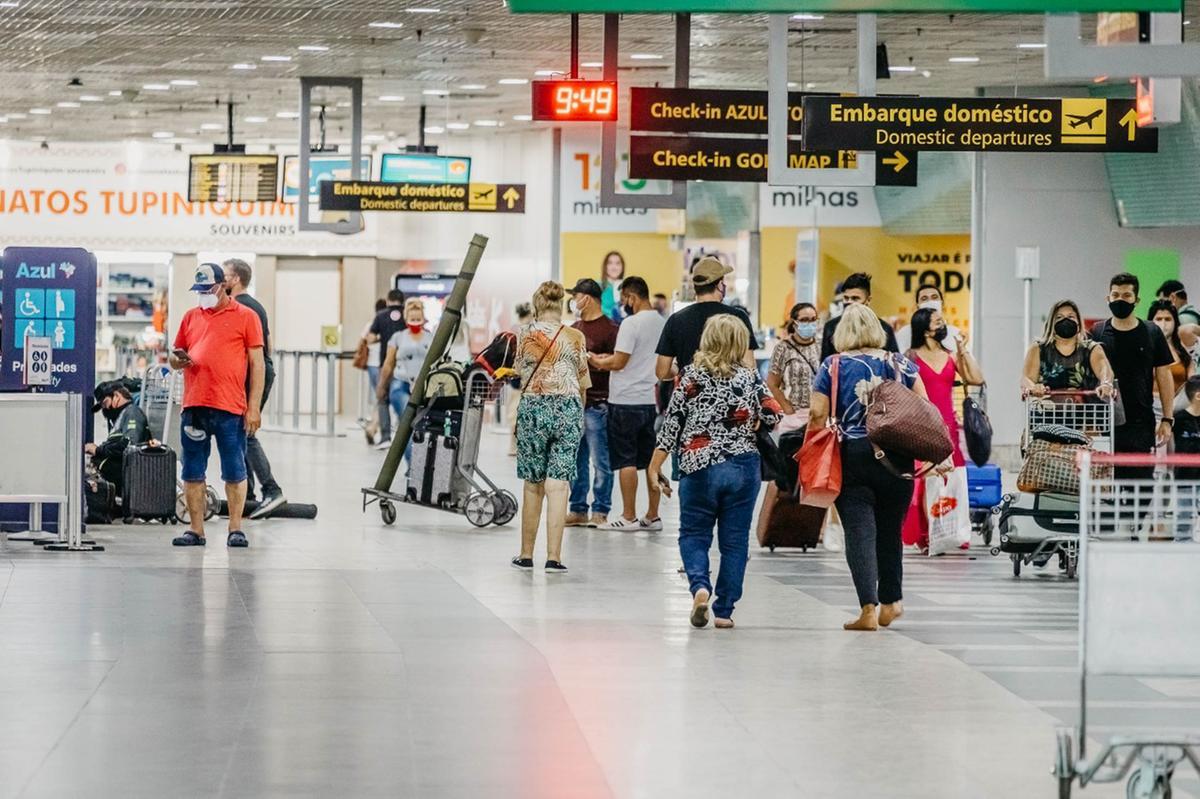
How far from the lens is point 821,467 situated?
9078 mm

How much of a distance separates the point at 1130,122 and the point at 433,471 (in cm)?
559

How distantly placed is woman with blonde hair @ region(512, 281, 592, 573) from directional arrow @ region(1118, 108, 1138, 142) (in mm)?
5240

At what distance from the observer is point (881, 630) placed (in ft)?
30.3

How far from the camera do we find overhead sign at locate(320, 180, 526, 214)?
2297cm

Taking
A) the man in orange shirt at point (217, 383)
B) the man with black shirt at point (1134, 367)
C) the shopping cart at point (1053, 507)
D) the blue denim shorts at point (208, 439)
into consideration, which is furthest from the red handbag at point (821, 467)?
the blue denim shorts at point (208, 439)

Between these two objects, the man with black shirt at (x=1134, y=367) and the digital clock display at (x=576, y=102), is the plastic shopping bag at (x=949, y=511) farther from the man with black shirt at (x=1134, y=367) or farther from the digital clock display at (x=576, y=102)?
the digital clock display at (x=576, y=102)

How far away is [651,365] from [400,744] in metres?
7.60

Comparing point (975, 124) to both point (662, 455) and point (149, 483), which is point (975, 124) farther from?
point (149, 483)

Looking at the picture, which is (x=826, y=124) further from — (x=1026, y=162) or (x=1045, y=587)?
(x=1026, y=162)

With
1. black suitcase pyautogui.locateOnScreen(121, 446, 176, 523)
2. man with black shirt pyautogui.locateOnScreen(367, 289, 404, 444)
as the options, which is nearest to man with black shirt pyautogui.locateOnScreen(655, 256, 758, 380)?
black suitcase pyautogui.locateOnScreen(121, 446, 176, 523)

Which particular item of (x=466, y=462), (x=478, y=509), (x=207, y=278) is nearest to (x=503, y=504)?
(x=478, y=509)

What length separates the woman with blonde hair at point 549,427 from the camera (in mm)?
11164

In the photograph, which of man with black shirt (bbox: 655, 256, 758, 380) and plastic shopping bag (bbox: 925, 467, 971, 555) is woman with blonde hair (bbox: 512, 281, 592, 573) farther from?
A: plastic shopping bag (bbox: 925, 467, 971, 555)

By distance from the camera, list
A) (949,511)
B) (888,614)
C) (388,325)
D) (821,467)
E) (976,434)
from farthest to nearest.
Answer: (388,325) → (949,511) → (976,434) → (888,614) → (821,467)
